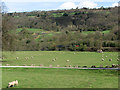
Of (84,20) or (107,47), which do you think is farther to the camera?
(84,20)

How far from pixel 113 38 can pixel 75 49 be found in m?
11.2

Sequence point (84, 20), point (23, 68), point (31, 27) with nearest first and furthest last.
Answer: point (23, 68) → point (31, 27) → point (84, 20)

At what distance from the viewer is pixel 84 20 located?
4717 inches

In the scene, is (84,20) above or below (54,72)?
above

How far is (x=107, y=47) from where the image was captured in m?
62.1

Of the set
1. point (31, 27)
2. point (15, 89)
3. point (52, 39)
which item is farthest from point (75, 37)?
point (15, 89)

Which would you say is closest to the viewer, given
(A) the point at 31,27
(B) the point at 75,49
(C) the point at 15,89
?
(C) the point at 15,89

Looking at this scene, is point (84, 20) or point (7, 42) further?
point (84, 20)

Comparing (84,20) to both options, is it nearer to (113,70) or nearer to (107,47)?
(107,47)

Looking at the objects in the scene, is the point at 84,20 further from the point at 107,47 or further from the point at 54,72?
the point at 54,72

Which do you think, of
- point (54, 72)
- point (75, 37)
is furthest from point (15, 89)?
point (75, 37)

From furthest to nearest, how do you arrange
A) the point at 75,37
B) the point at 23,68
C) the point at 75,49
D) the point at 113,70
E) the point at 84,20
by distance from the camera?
the point at 84,20, the point at 75,37, the point at 75,49, the point at 23,68, the point at 113,70

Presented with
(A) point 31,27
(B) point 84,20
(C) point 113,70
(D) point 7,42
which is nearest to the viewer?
(C) point 113,70

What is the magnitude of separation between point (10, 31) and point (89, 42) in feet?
122
